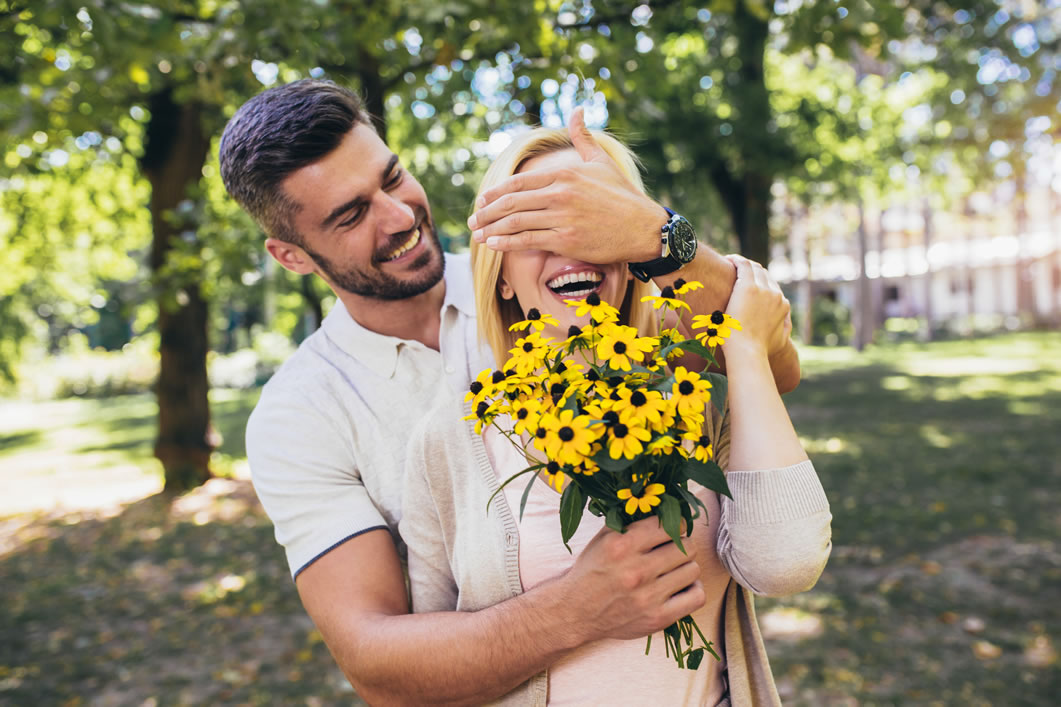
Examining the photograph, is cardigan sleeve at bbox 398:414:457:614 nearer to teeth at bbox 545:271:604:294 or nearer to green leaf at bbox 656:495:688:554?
teeth at bbox 545:271:604:294

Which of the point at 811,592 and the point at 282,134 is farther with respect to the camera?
the point at 811,592

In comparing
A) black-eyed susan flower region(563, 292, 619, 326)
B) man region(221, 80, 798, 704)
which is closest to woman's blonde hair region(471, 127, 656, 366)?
man region(221, 80, 798, 704)

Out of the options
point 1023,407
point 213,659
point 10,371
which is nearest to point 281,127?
point 213,659

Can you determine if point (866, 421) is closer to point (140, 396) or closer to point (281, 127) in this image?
point (281, 127)

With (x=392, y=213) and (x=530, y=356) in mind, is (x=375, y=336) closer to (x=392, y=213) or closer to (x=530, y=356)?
(x=392, y=213)

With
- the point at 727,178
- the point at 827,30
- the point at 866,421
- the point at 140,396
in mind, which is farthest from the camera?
the point at 140,396

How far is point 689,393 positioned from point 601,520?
582 millimetres

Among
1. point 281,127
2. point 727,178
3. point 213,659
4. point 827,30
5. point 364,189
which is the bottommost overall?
point 213,659

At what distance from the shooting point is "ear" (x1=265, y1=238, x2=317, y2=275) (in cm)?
244

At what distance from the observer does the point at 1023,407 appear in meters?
13.5

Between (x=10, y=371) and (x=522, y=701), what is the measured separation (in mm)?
34973

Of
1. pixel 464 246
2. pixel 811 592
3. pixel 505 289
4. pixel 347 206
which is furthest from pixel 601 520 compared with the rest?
pixel 811 592

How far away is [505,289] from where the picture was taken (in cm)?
202

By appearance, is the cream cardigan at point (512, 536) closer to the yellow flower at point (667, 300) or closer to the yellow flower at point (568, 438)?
the yellow flower at point (667, 300)
